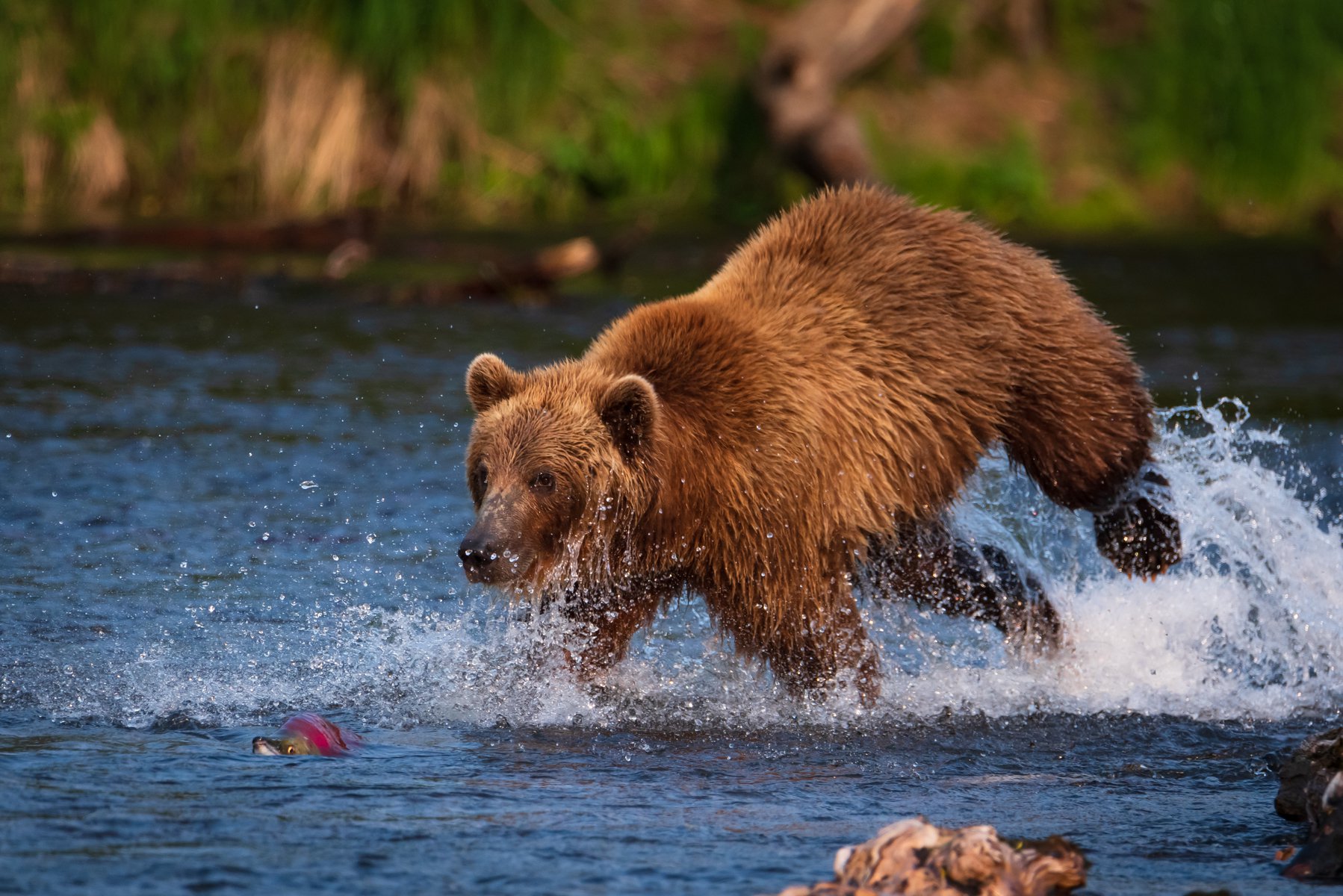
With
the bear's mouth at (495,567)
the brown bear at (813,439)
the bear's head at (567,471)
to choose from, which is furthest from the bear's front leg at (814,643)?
the bear's mouth at (495,567)

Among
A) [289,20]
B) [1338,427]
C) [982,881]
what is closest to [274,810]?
[982,881]

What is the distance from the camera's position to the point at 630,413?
5.41 meters

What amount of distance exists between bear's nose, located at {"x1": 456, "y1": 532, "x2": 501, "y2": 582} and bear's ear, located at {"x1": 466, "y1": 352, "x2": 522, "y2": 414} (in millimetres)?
622

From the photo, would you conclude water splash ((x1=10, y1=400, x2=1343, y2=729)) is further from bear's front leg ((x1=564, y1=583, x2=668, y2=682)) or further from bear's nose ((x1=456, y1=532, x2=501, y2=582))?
bear's nose ((x1=456, y1=532, x2=501, y2=582))

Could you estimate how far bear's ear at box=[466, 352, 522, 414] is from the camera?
5.60 meters

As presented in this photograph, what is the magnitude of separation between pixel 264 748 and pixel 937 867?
1.94 metres

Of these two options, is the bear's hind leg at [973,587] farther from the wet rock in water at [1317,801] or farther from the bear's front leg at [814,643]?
the wet rock in water at [1317,801]

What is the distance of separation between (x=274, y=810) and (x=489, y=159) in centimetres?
1528

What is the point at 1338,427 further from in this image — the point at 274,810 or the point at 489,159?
the point at 489,159

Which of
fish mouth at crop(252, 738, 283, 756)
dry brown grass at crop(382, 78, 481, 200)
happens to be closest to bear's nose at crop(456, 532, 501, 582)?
fish mouth at crop(252, 738, 283, 756)

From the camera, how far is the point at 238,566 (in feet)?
22.9

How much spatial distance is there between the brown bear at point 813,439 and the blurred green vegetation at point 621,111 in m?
12.2

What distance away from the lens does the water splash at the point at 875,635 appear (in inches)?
214

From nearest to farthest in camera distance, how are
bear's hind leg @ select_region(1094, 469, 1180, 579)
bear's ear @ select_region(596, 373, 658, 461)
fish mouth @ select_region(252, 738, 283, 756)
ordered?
fish mouth @ select_region(252, 738, 283, 756) → bear's ear @ select_region(596, 373, 658, 461) → bear's hind leg @ select_region(1094, 469, 1180, 579)
